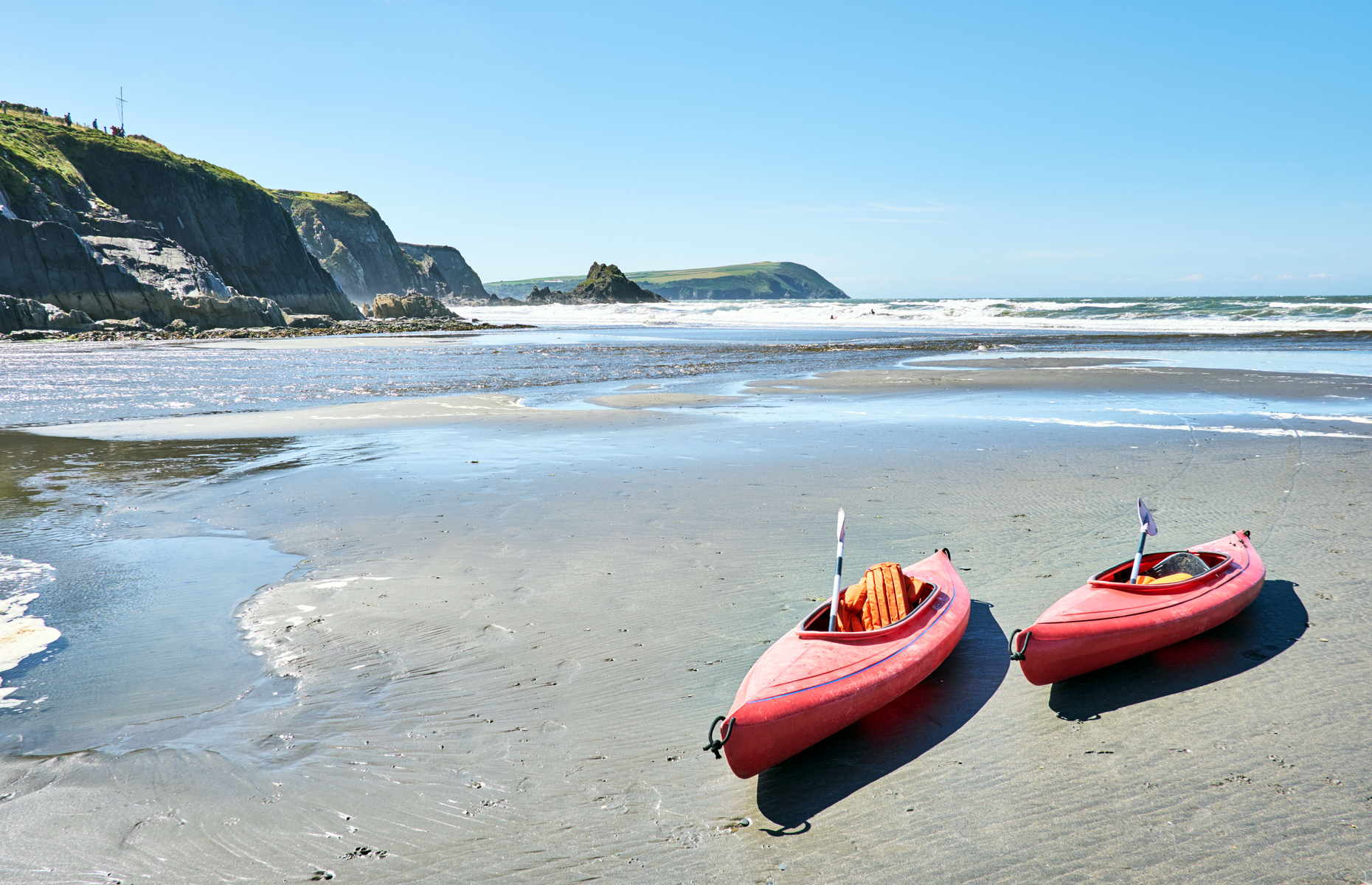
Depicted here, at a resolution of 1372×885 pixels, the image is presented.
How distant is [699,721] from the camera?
4.19 m

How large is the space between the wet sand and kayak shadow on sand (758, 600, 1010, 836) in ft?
0.06

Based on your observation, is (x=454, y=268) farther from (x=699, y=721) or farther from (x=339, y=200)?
(x=699, y=721)

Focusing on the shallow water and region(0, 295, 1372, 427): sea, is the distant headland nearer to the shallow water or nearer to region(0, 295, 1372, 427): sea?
region(0, 295, 1372, 427): sea

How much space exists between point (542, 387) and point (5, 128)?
185 ft

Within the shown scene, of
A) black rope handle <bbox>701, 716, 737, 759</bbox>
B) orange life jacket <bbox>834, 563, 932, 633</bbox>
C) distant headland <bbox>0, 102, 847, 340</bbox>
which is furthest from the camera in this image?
distant headland <bbox>0, 102, 847, 340</bbox>

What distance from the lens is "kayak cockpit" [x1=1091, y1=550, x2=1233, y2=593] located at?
16.0 feet

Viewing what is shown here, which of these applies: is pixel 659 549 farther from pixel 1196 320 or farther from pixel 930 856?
pixel 1196 320

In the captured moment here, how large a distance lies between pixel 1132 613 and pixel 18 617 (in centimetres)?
722

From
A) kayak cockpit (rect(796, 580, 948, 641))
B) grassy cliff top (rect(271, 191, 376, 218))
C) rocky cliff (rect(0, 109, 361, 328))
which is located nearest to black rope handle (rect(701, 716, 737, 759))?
kayak cockpit (rect(796, 580, 948, 641))

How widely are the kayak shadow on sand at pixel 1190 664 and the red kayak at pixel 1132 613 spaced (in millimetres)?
110

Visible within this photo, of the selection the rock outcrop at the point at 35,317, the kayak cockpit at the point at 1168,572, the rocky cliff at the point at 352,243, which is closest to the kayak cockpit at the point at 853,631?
the kayak cockpit at the point at 1168,572

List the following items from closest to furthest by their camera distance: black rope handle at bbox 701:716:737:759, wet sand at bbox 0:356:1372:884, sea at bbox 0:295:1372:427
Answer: wet sand at bbox 0:356:1372:884 → black rope handle at bbox 701:716:737:759 → sea at bbox 0:295:1372:427

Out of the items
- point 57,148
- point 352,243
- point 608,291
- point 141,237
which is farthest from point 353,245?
point 141,237

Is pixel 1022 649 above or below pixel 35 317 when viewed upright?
below
